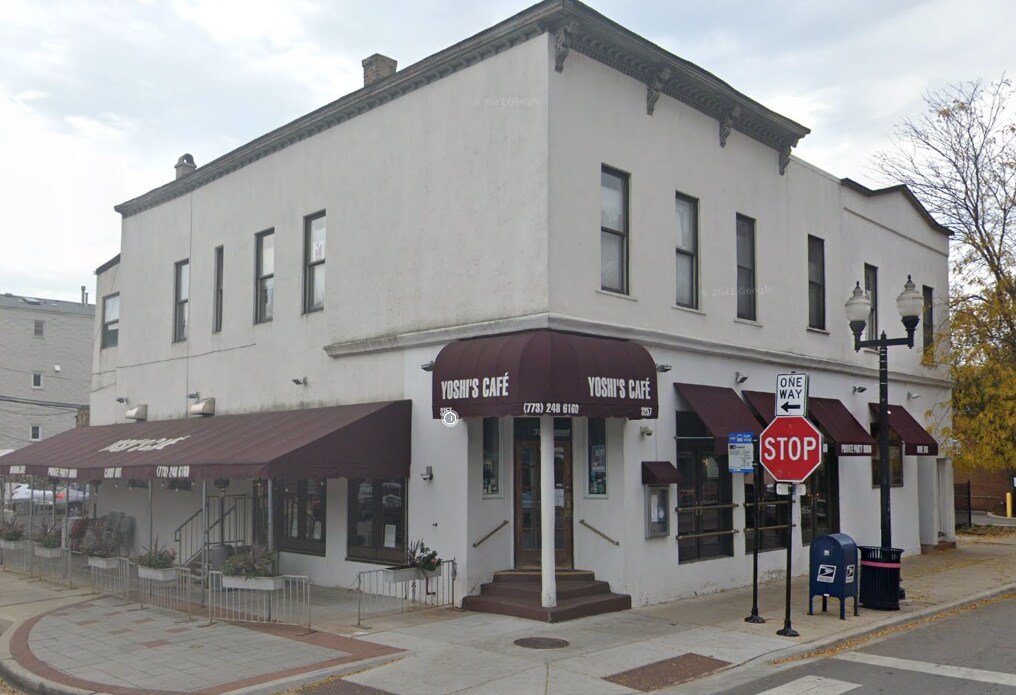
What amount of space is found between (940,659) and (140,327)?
20734 mm

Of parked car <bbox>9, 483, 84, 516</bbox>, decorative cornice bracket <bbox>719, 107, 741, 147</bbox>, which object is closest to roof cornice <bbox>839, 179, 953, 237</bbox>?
decorative cornice bracket <bbox>719, 107, 741, 147</bbox>

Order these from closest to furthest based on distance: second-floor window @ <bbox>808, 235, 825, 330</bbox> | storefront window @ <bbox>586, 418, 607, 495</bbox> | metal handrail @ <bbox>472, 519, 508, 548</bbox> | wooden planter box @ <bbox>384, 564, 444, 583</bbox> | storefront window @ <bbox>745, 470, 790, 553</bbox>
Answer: wooden planter box @ <bbox>384, 564, 444, 583</bbox>, metal handrail @ <bbox>472, 519, 508, 548</bbox>, storefront window @ <bbox>586, 418, 607, 495</bbox>, storefront window @ <bbox>745, 470, 790, 553</bbox>, second-floor window @ <bbox>808, 235, 825, 330</bbox>

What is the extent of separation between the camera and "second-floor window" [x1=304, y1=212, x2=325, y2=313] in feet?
61.2

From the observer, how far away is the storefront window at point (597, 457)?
14945 millimetres

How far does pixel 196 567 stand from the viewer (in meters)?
18.8

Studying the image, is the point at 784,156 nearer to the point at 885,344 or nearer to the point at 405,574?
the point at 885,344

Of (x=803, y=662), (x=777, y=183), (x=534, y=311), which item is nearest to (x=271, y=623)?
(x=534, y=311)

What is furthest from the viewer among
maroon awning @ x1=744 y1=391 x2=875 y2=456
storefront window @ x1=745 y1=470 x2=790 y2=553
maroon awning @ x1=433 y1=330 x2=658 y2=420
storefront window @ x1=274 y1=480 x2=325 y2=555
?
maroon awning @ x1=744 y1=391 x2=875 y2=456

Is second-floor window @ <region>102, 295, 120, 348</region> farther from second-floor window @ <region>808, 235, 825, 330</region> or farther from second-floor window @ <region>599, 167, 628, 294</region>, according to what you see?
second-floor window @ <region>808, 235, 825, 330</region>

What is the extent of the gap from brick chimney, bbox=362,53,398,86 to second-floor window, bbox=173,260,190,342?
24.0 ft

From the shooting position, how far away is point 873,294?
74.1ft

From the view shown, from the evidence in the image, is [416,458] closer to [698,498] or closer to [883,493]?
[698,498]

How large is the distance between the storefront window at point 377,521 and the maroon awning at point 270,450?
749 millimetres

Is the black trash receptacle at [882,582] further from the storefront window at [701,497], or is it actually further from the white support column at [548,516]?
the white support column at [548,516]
